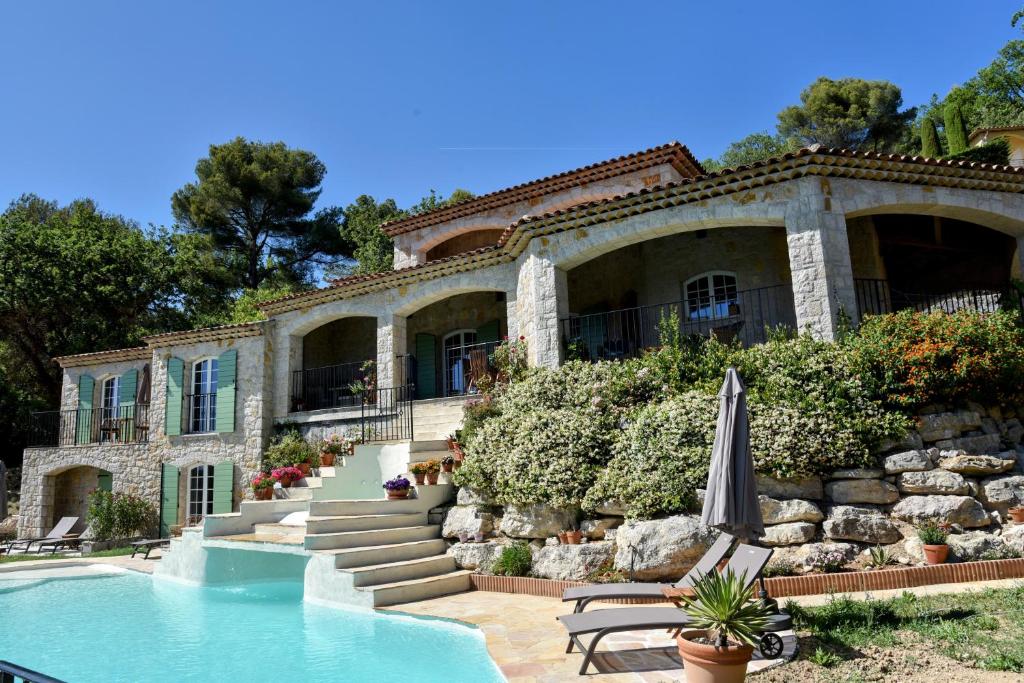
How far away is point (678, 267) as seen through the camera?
15984 mm

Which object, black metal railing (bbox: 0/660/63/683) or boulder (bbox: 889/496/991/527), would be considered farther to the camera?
A: boulder (bbox: 889/496/991/527)

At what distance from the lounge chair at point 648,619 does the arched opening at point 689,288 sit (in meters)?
7.56

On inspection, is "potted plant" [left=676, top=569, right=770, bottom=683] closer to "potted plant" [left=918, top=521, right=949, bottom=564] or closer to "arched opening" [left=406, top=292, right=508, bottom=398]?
"potted plant" [left=918, top=521, right=949, bottom=564]

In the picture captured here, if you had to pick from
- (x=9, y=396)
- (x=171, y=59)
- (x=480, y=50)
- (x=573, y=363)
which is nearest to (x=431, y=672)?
(x=573, y=363)

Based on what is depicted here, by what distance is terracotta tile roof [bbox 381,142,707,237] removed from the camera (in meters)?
15.7

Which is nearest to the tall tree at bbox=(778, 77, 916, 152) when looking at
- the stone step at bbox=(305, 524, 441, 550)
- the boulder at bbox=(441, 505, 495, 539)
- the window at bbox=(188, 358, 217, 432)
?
the window at bbox=(188, 358, 217, 432)

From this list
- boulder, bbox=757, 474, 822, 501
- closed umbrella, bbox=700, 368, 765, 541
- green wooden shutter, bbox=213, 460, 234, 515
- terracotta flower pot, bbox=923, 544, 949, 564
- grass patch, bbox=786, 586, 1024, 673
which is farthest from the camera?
green wooden shutter, bbox=213, 460, 234, 515

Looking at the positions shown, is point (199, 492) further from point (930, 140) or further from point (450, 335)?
point (930, 140)

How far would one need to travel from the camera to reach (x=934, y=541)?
25.1ft

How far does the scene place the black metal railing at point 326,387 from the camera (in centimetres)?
1720

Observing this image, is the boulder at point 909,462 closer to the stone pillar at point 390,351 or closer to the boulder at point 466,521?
the boulder at point 466,521

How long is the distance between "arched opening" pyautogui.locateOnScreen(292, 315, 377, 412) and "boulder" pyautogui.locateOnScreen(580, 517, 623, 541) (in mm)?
8989

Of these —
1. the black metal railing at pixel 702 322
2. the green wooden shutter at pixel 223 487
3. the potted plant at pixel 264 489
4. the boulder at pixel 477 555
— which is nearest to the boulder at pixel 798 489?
the boulder at pixel 477 555

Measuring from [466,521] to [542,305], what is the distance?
4648 mm
